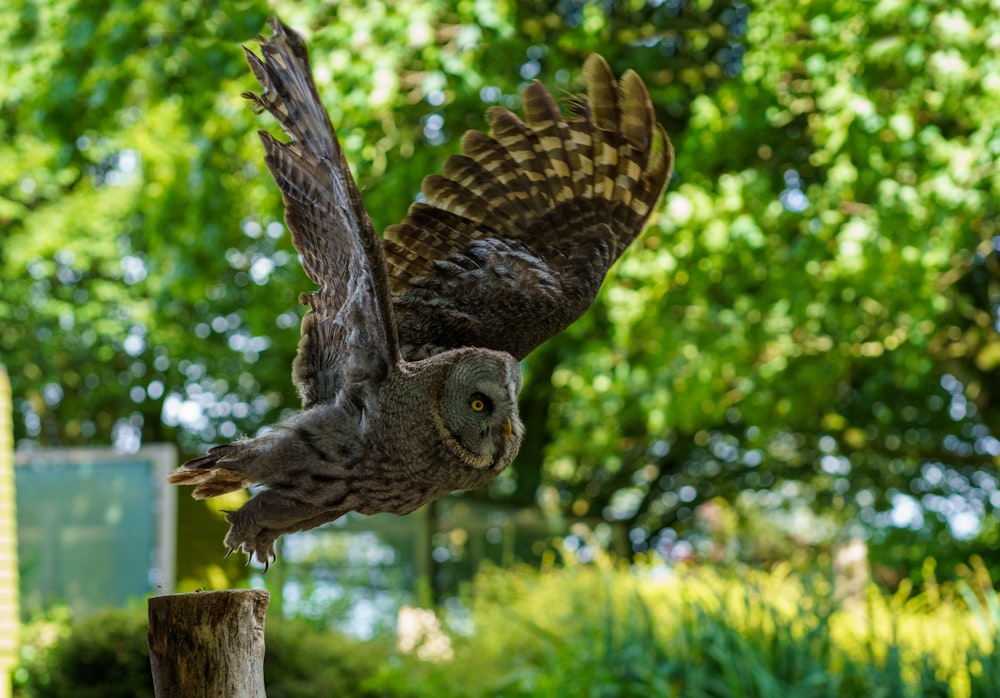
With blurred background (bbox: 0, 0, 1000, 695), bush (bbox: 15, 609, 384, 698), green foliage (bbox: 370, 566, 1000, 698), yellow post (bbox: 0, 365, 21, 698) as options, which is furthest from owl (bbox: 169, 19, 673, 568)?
yellow post (bbox: 0, 365, 21, 698)

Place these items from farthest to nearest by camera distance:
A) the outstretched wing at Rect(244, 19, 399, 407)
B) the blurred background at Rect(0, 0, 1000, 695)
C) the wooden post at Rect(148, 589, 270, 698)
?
the blurred background at Rect(0, 0, 1000, 695), the wooden post at Rect(148, 589, 270, 698), the outstretched wing at Rect(244, 19, 399, 407)

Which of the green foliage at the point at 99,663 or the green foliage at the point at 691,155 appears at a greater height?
the green foliage at the point at 691,155

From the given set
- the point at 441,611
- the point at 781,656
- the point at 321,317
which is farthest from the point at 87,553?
the point at 321,317

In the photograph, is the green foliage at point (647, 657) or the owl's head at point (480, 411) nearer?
the owl's head at point (480, 411)

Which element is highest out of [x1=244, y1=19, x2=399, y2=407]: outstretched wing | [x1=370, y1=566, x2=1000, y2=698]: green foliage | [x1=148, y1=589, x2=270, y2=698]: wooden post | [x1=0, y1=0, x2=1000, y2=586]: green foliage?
[x1=0, y1=0, x2=1000, y2=586]: green foliage

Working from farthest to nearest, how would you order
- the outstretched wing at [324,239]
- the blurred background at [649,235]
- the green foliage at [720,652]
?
the blurred background at [649,235], the green foliage at [720,652], the outstretched wing at [324,239]

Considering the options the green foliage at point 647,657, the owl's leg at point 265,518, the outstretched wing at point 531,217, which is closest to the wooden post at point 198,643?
the owl's leg at point 265,518

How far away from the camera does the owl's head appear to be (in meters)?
2.22

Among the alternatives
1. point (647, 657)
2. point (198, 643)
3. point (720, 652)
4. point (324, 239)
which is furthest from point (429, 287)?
point (647, 657)

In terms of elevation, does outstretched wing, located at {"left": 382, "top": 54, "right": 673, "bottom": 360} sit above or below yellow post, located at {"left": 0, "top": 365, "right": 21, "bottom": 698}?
above

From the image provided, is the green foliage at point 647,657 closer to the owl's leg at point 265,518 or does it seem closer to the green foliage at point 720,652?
the green foliage at point 720,652

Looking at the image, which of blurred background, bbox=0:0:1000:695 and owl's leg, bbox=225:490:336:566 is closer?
owl's leg, bbox=225:490:336:566

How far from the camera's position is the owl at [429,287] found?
2.25m

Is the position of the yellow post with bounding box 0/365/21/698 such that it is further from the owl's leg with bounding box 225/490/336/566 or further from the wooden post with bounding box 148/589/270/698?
the owl's leg with bounding box 225/490/336/566
